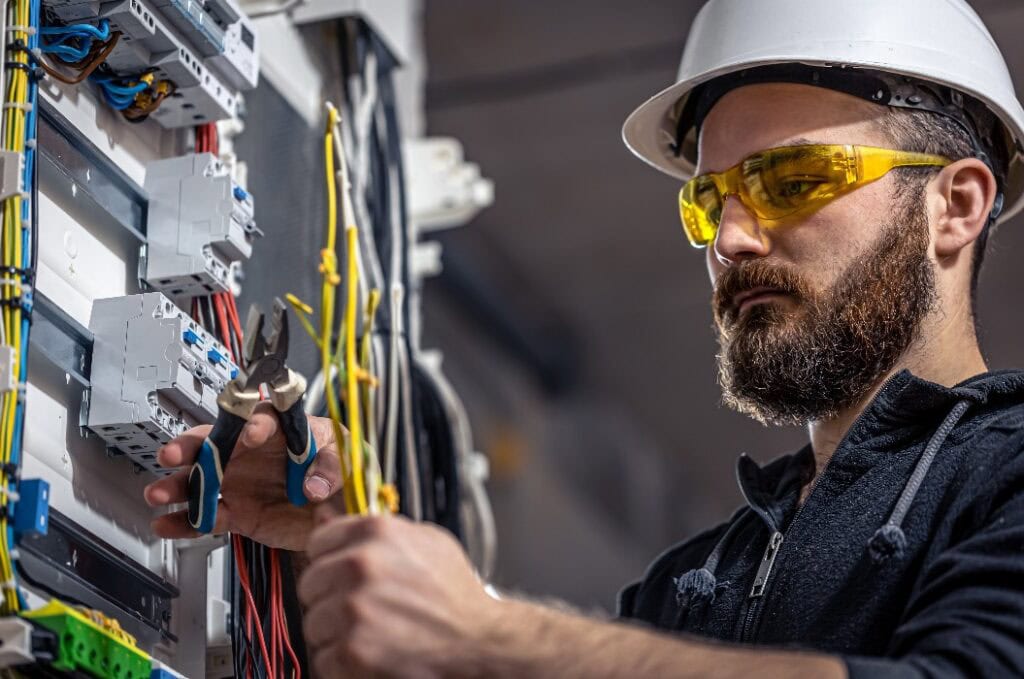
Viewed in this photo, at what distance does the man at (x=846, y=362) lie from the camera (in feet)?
4.85

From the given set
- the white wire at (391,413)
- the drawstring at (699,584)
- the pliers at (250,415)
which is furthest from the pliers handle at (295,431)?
the white wire at (391,413)

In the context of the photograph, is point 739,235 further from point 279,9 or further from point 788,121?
point 279,9

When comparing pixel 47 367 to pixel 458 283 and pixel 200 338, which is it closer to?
pixel 200 338

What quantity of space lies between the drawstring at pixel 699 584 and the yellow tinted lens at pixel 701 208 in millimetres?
433

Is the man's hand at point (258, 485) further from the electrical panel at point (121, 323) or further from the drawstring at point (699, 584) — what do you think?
the drawstring at point (699, 584)

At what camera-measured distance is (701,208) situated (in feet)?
6.66

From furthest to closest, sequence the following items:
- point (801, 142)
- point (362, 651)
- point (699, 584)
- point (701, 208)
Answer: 1. point (701, 208)
2. point (801, 142)
3. point (699, 584)
4. point (362, 651)

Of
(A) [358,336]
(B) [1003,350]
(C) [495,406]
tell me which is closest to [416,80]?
(A) [358,336]

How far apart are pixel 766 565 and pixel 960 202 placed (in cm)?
59

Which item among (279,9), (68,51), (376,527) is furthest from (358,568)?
(279,9)

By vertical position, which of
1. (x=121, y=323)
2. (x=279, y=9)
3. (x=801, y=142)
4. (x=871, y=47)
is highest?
(x=279, y=9)

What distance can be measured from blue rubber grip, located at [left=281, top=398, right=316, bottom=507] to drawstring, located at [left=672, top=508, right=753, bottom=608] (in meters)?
0.49

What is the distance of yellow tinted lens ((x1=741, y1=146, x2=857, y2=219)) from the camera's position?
1879 mm

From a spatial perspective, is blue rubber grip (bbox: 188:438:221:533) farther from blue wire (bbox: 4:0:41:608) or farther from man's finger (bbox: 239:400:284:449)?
blue wire (bbox: 4:0:41:608)
